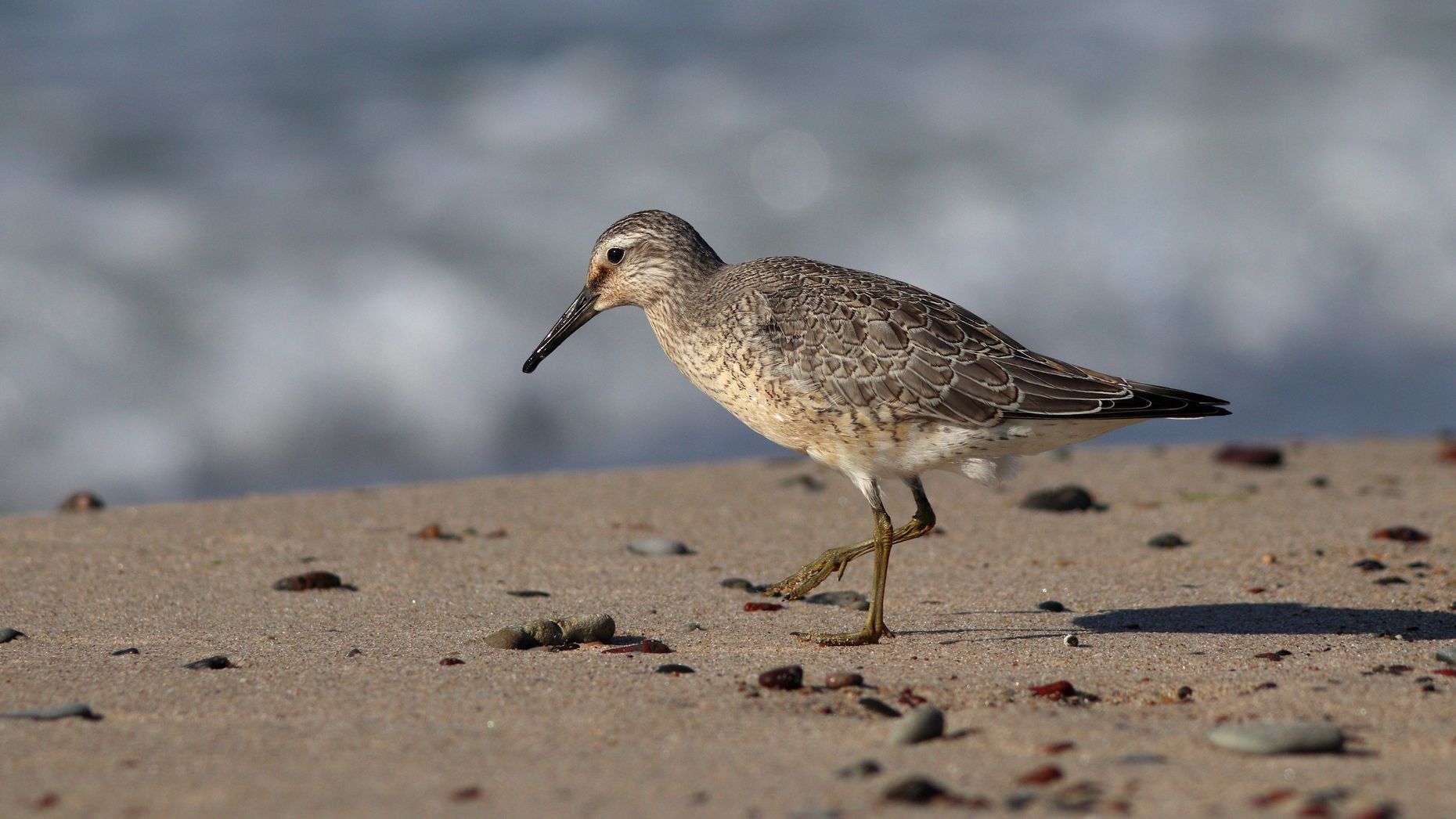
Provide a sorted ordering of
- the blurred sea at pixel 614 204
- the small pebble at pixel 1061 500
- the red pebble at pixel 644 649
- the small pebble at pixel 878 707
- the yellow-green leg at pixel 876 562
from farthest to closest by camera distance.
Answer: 1. the blurred sea at pixel 614 204
2. the small pebble at pixel 1061 500
3. the yellow-green leg at pixel 876 562
4. the red pebble at pixel 644 649
5. the small pebble at pixel 878 707

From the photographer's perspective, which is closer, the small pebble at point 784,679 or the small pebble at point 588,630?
the small pebble at point 784,679

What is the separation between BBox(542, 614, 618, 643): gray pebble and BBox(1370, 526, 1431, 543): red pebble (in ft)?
13.7

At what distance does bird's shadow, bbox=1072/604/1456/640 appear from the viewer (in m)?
5.40

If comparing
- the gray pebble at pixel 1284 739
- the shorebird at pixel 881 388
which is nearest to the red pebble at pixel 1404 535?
the shorebird at pixel 881 388

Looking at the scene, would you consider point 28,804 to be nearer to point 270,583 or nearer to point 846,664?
point 846,664

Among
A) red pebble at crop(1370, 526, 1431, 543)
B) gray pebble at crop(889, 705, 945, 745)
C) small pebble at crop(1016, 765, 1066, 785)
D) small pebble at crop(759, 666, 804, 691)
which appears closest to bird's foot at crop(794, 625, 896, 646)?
small pebble at crop(759, 666, 804, 691)

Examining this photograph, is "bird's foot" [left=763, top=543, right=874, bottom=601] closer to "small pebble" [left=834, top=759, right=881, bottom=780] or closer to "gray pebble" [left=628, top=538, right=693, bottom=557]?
"gray pebble" [left=628, top=538, right=693, bottom=557]

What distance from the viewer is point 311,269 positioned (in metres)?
13.4

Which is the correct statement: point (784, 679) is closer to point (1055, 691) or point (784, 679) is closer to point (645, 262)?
point (1055, 691)

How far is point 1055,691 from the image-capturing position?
4.23m

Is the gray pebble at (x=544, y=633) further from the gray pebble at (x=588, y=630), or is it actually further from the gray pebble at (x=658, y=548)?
the gray pebble at (x=658, y=548)

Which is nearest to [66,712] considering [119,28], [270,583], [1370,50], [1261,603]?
[270,583]

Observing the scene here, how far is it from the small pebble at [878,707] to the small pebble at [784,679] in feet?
0.77

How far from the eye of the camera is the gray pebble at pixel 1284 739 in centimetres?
347
